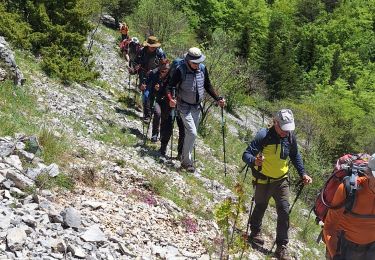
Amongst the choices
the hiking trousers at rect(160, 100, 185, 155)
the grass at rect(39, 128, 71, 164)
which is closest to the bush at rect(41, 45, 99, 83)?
the hiking trousers at rect(160, 100, 185, 155)

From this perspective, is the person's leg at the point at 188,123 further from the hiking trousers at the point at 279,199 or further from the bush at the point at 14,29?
the bush at the point at 14,29

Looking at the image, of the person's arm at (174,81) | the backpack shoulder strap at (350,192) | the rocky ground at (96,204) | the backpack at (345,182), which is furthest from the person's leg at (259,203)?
the person's arm at (174,81)

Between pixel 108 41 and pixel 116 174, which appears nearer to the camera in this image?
pixel 116 174

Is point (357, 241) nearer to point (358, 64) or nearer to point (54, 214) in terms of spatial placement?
point (54, 214)

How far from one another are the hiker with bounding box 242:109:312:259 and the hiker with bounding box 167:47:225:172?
2622 millimetres

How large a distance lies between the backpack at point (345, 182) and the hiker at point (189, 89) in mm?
4272

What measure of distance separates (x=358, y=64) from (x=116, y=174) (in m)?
80.5

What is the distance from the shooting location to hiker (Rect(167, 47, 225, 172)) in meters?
9.52

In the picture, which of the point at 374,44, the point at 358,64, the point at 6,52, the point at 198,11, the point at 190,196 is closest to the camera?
the point at 190,196

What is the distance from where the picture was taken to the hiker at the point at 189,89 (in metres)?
9.52

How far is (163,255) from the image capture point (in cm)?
620

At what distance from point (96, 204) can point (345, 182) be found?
10.9 ft

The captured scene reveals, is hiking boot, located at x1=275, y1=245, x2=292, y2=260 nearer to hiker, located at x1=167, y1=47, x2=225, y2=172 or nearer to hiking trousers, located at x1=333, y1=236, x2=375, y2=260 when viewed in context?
hiking trousers, located at x1=333, y1=236, x2=375, y2=260

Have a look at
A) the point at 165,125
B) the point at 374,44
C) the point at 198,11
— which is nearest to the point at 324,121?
the point at 198,11
